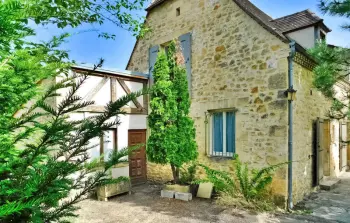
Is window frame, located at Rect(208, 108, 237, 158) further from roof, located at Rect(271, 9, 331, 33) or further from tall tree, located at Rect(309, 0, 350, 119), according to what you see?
roof, located at Rect(271, 9, 331, 33)

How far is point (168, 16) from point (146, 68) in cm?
206

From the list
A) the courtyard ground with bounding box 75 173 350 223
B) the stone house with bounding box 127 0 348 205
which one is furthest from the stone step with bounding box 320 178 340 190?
the stone house with bounding box 127 0 348 205

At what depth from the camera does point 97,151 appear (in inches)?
281

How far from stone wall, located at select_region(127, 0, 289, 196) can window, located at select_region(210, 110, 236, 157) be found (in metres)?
0.22

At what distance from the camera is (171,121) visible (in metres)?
6.46

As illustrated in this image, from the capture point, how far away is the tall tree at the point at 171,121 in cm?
627

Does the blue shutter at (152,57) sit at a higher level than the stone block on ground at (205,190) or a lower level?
higher

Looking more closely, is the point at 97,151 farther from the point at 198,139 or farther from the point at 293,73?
the point at 293,73

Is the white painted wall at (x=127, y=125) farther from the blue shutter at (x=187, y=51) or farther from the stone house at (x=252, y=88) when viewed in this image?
the blue shutter at (x=187, y=51)

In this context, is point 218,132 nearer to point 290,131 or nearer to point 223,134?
point 223,134

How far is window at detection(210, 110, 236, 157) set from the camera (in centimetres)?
640

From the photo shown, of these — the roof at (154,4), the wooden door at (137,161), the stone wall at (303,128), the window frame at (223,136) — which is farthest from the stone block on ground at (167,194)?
the roof at (154,4)

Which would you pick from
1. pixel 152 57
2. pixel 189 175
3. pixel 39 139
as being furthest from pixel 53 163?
pixel 152 57

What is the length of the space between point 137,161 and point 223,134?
131 inches
